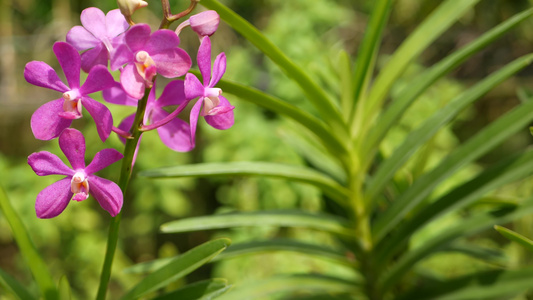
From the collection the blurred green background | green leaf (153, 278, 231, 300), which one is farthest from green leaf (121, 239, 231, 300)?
the blurred green background

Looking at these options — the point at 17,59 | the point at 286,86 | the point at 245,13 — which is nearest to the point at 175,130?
the point at 286,86

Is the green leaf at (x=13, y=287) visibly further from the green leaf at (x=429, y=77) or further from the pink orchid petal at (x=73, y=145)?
the green leaf at (x=429, y=77)

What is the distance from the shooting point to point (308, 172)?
0.55m

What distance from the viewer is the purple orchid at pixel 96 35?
344 millimetres

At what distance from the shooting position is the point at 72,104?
1.06 ft

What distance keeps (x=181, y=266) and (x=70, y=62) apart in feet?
0.52

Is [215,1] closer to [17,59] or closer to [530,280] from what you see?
[530,280]

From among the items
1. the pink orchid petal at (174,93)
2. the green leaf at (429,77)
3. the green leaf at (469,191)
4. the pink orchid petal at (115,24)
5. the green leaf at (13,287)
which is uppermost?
the green leaf at (429,77)

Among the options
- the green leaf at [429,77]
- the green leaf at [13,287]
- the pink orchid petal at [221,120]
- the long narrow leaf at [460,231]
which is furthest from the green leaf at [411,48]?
the green leaf at [13,287]

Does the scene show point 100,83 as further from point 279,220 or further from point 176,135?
point 279,220

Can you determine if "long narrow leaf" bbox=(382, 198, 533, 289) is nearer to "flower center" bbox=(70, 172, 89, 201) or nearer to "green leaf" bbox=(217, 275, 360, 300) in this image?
"green leaf" bbox=(217, 275, 360, 300)

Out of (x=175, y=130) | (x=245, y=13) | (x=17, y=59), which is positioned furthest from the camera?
(x=17, y=59)

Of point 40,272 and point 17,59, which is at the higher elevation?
point 17,59

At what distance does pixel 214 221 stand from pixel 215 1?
232 mm
